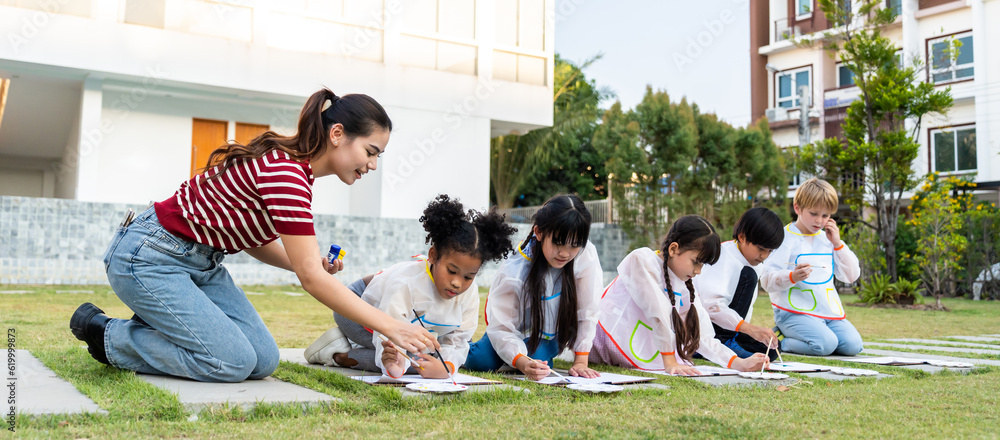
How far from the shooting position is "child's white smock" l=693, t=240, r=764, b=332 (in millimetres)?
4273

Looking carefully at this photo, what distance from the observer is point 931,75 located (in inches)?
710

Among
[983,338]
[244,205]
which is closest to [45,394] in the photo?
[244,205]

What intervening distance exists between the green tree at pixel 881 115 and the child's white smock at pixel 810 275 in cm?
691

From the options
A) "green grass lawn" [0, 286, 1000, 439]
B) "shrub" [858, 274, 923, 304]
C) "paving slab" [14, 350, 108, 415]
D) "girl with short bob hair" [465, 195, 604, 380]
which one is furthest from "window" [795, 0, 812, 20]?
"paving slab" [14, 350, 108, 415]

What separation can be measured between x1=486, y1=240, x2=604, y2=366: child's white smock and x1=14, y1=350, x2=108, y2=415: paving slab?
5.64ft

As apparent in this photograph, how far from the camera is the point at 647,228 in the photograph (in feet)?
49.9

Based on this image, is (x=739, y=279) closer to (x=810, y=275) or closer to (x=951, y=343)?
(x=810, y=275)

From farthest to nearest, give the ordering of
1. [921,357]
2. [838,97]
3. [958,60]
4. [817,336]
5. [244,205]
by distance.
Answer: [838,97] < [958,60] < [817,336] < [921,357] < [244,205]

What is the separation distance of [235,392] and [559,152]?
933 inches

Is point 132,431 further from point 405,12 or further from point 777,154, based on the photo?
point 777,154

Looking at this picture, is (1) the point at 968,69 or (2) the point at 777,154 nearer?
(2) the point at 777,154

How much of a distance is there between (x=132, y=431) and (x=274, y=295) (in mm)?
8225

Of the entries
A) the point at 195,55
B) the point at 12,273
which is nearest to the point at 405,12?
the point at 195,55

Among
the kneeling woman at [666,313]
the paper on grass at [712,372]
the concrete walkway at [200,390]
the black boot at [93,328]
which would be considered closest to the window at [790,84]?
the concrete walkway at [200,390]
